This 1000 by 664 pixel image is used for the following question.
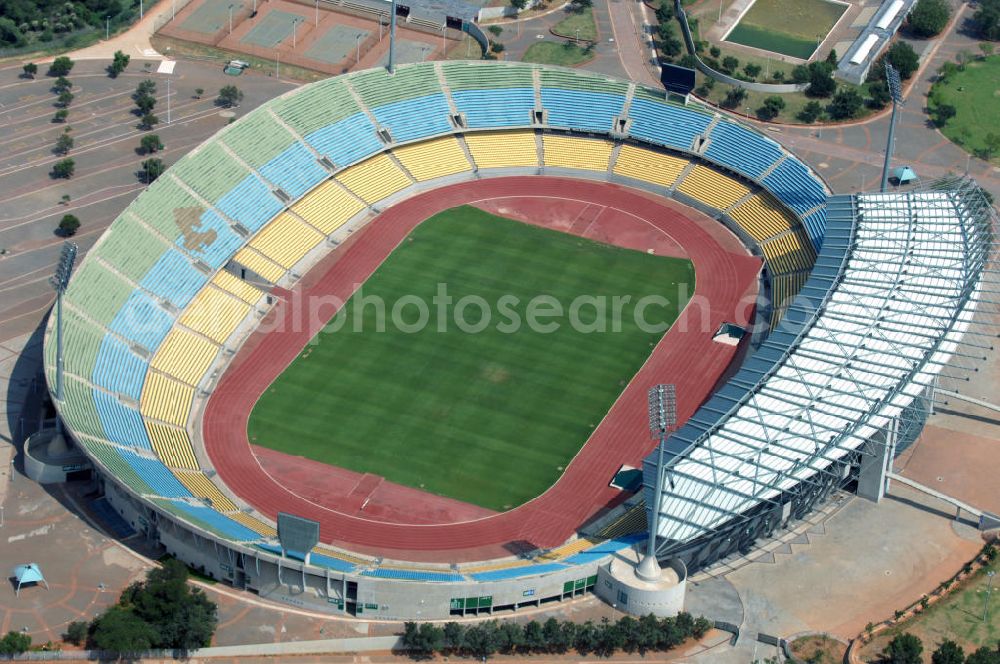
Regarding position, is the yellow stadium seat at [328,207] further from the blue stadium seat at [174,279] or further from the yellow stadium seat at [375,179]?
the blue stadium seat at [174,279]

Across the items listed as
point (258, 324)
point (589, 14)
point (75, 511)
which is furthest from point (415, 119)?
point (75, 511)

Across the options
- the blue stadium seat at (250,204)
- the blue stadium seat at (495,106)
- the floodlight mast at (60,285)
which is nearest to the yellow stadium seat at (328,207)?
the blue stadium seat at (250,204)

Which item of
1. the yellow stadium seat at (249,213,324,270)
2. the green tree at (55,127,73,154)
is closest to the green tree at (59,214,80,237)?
the green tree at (55,127,73,154)

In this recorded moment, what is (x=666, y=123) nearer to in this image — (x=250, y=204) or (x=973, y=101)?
(x=973, y=101)

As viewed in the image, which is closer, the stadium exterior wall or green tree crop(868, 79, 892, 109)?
the stadium exterior wall

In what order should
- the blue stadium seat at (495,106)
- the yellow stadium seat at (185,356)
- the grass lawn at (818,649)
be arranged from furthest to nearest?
the blue stadium seat at (495,106)
the yellow stadium seat at (185,356)
the grass lawn at (818,649)

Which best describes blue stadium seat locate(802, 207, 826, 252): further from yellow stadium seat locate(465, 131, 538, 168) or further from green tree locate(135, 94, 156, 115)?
green tree locate(135, 94, 156, 115)
